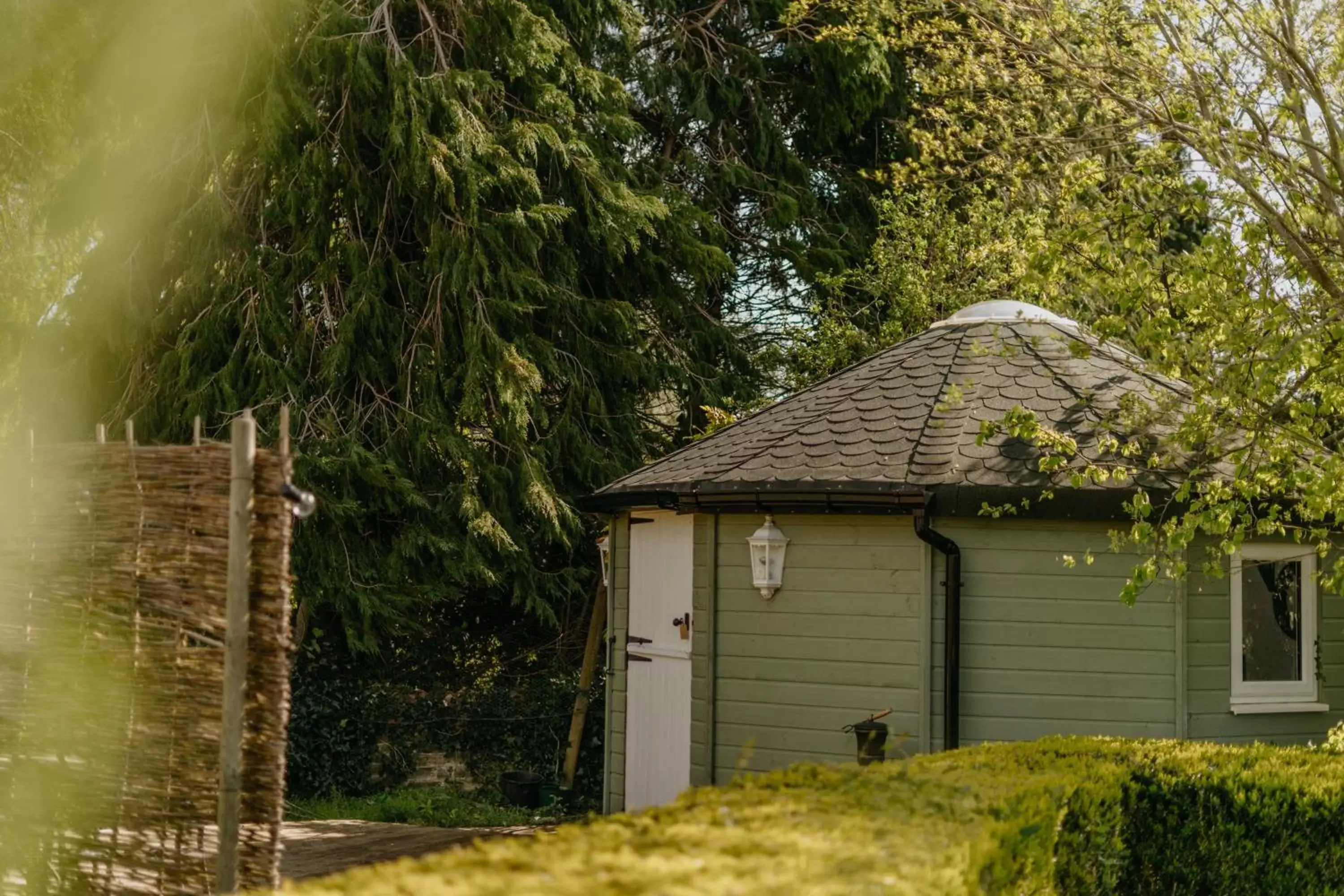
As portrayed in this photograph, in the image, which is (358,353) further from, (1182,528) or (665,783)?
(1182,528)

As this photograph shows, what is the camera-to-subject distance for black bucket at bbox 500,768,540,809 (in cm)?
1391

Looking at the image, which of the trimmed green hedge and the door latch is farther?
the door latch

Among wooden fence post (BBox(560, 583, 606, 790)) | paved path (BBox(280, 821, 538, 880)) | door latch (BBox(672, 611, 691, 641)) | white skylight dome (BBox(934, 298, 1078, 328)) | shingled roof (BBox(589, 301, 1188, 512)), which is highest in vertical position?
white skylight dome (BBox(934, 298, 1078, 328))

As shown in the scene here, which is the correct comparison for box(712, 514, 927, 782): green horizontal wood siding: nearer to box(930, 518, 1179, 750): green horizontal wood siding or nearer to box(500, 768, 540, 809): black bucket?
box(930, 518, 1179, 750): green horizontal wood siding

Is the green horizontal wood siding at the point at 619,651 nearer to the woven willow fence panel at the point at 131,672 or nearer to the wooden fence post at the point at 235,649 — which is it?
the woven willow fence panel at the point at 131,672

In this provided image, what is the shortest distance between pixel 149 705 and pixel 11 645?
69cm

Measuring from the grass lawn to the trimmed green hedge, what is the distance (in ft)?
23.6

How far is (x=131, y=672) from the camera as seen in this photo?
5305mm

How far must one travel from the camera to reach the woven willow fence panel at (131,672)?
17.0 ft

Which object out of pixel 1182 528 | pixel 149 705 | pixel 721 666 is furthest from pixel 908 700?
pixel 149 705

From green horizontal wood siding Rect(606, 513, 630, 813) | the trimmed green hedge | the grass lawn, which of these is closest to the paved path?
the grass lawn

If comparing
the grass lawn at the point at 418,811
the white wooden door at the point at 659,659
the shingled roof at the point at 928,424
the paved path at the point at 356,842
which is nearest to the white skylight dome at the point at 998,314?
the shingled roof at the point at 928,424

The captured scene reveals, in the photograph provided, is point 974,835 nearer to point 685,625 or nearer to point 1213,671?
point 1213,671

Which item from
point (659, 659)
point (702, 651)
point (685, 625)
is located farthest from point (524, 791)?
point (702, 651)
